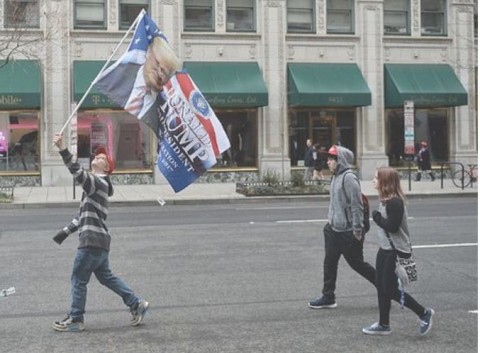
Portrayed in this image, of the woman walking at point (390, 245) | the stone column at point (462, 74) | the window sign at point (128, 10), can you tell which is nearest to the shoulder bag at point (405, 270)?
the woman walking at point (390, 245)

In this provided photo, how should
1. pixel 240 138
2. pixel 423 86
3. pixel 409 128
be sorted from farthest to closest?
pixel 423 86
pixel 240 138
pixel 409 128

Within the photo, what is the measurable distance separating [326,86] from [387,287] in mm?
22239

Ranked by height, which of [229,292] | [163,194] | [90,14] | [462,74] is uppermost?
[90,14]

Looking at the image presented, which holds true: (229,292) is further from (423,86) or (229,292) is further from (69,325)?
(423,86)

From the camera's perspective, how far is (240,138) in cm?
2847

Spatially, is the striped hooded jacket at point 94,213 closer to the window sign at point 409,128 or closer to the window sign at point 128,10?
the window sign at point 409,128

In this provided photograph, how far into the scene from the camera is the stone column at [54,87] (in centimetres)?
2628

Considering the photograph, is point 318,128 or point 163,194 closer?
point 163,194

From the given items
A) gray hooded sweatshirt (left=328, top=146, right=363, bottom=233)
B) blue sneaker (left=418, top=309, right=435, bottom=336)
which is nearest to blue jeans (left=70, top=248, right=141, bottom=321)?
gray hooded sweatshirt (left=328, top=146, right=363, bottom=233)

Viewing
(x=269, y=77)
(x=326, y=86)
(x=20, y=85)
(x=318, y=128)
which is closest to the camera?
(x=20, y=85)

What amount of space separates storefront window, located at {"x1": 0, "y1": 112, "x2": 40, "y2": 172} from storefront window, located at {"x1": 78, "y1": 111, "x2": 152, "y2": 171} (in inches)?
70.4

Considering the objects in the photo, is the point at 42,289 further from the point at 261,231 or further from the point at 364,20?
the point at 364,20

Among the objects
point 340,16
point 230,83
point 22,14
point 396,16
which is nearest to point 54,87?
point 22,14

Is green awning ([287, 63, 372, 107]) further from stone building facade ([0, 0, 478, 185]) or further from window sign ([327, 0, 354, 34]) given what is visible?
window sign ([327, 0, 354, 34])
